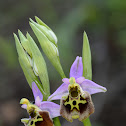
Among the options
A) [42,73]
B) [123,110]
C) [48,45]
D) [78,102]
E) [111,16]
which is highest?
[111,16]

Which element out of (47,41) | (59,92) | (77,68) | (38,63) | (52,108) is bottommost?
(52,108)

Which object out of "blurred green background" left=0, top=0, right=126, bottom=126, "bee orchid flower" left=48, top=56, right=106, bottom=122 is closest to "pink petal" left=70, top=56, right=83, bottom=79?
"bee orchid flower" left=48, top=56, right=106, bottom=122

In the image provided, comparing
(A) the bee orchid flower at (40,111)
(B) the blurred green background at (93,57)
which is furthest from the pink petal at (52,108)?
(B) the blurred green background at (93,57)

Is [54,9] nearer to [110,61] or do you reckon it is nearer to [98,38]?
[98,38]

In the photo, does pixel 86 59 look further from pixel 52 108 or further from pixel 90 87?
pixel 52 108

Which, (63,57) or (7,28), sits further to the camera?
(7,28)

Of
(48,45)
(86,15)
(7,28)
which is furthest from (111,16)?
→ (48,45)

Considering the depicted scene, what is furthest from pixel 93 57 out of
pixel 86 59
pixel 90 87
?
pixel 90 87

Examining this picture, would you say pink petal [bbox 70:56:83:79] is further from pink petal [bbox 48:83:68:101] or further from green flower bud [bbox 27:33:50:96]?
green flower bud [bbox 27:33:50:96]
